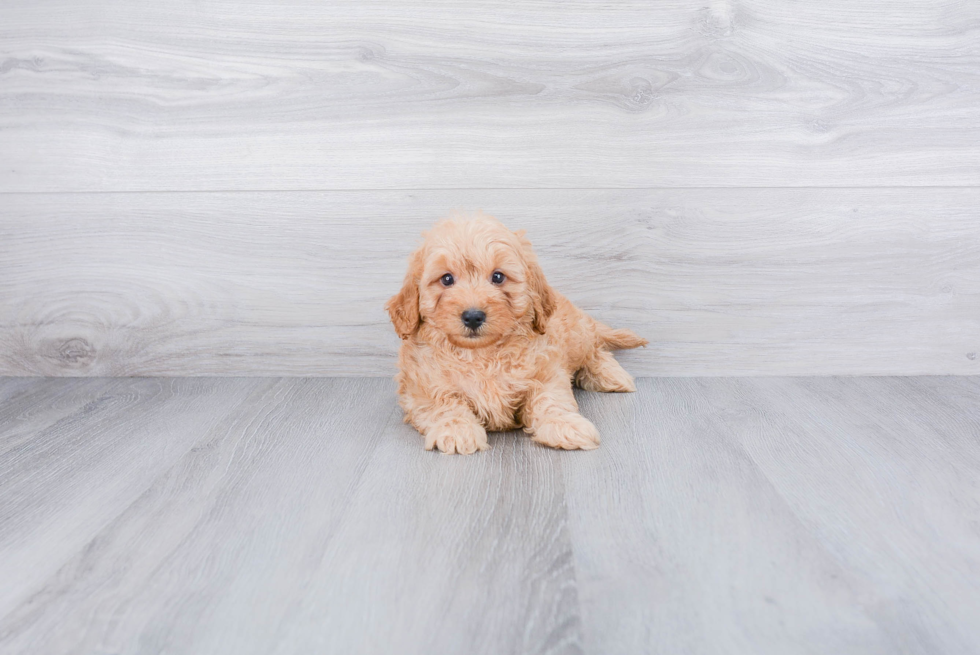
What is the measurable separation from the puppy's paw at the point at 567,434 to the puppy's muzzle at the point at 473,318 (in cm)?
28

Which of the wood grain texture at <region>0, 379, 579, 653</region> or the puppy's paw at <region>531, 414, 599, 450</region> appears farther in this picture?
the puppy's paw at <region>531, 414, 599, 450</region>

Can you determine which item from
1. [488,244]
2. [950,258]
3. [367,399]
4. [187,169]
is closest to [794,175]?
[950,258]

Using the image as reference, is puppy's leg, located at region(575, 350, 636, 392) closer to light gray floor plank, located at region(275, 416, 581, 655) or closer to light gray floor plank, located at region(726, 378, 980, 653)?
light gray floor plank, located at region(726, 378, 980, 653)

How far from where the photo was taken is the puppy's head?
1.56 m

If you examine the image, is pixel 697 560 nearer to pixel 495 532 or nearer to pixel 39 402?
pixel 495 532

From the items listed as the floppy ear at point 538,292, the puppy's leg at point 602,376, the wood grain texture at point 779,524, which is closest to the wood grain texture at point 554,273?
the puppy's leg at point 602,376

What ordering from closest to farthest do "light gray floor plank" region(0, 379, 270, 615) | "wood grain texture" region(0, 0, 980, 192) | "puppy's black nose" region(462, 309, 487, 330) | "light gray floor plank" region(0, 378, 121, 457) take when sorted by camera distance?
"light gray floor plank" region(0, 379, 270, 615) → "puppy's black nose" region(462, 309, 487, 330) → "light gray floor plank" region(0, 378, 121, 457) → "wood grain texture" region(0, 0, 980, 192)

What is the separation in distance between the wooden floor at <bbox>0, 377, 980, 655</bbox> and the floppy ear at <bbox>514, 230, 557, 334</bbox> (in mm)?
290

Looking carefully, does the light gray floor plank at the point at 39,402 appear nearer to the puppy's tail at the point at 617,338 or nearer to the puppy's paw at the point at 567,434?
the puppy's paw at the point at 567,434

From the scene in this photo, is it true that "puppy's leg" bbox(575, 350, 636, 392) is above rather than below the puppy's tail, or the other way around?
below

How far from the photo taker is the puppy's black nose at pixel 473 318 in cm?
154

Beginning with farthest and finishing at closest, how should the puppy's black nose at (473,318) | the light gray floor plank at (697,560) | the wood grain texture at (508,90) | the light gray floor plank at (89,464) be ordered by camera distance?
the wood grain texture at (508,90) < the puppy's black nose at (473,318) < the light gray floor plank at (89,464) < the light gray floor plank at (697,560)

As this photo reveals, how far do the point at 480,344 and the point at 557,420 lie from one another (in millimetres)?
247

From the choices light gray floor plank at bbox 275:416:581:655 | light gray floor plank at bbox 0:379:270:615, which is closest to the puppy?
light gray floor plank at bbox 275:416:581:655
